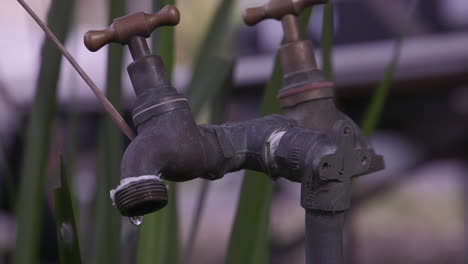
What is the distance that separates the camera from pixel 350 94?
172 centimetres

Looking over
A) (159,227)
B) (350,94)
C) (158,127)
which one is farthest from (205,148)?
(350,94)

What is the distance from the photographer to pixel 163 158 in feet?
1.20

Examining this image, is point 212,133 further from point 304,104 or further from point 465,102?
point 465,102

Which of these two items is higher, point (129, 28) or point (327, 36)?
point (327, 36)

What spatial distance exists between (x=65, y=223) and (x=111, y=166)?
0.10 meters

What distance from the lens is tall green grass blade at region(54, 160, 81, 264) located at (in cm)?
43

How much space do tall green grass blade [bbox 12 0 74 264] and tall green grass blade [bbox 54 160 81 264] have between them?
0.43ft

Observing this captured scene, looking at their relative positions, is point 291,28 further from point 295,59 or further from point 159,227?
point 159,227

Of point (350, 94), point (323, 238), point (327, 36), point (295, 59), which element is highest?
point (350, 94)

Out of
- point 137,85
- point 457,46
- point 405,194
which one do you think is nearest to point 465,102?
point 457,46

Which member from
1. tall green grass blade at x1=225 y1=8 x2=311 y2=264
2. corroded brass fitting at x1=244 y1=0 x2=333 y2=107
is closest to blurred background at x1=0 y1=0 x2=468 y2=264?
tall green grass blade at x1=225 y1=8 x2=311 y2=264

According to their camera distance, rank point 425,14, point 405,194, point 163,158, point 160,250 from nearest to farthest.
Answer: point 163,158
point 160,250
point 425,14
point 405,194

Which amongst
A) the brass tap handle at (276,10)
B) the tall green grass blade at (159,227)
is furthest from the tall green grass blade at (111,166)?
the brass tap handle at (276,10)

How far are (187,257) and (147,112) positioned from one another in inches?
11.7
